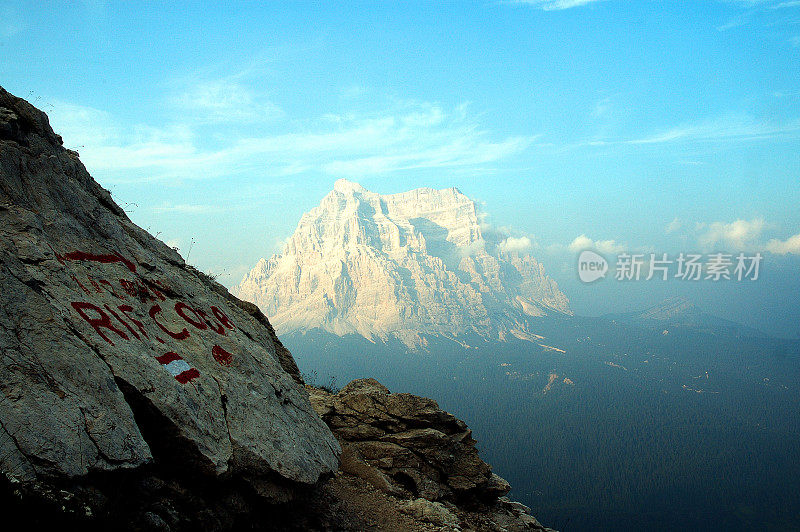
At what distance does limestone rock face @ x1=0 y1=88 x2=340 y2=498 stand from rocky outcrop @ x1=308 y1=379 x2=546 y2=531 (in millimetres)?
5248

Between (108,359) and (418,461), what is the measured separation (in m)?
15.7

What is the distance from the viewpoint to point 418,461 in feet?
70.9

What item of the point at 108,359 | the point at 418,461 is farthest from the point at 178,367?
the point at 418,461

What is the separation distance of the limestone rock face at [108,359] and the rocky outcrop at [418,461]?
525 centimetres

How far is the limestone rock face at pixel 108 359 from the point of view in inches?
326

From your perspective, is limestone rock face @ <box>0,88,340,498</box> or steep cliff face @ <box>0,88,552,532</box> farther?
limestone rock face @ <box>0,88,340,498</box>

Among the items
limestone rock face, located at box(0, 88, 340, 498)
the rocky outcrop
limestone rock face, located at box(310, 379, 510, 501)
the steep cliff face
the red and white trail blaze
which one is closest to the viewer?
the steep cliff face

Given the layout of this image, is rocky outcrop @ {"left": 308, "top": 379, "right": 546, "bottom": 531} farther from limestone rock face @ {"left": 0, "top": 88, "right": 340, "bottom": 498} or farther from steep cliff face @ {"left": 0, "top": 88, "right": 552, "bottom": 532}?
limestone rock face @ {"left": 0, "top": 88, "right": 340, "bottom": 498}

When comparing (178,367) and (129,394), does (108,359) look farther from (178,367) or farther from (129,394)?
(178,367)

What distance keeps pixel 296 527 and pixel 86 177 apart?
1343cm

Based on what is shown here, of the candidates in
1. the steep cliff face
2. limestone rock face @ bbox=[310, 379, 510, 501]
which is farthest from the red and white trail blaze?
limestone rock face @ bbox=[310, 379, 510, 501]

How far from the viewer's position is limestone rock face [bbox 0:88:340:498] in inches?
326

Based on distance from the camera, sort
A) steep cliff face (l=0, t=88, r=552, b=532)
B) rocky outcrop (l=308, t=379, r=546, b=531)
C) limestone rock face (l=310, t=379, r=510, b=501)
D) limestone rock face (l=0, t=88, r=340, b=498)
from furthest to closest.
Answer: limestone rock face (l=310, t=379, r=510, b=501)
rocky outcrop (l=308, t=379, r=546, b=531)
limestone rock face (l=0, t=88, r=340, b=498)
steep cliff face (l=0, t=88, r=552, b=532)

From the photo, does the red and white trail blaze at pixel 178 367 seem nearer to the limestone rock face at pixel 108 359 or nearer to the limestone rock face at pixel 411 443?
the limestone rock face at pixel 108 359
